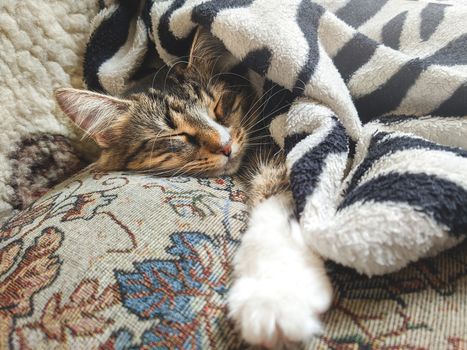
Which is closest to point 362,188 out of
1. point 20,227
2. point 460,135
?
point 460,135

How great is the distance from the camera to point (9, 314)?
567 mm

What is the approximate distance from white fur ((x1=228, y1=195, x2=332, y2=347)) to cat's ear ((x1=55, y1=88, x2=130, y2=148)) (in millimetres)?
603

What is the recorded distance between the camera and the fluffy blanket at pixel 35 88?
3.45ft

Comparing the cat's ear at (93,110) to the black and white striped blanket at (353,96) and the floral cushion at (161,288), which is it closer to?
the black and white striped blanket at (353,96)

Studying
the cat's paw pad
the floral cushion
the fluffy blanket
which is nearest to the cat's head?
the fluffy blanket

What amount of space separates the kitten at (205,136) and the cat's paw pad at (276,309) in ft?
0.12

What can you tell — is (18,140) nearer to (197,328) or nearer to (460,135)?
(197,328)

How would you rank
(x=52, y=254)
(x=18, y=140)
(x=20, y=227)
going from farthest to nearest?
(x=18, y=140) → (x=20, y=227) → (x=52, y=254)

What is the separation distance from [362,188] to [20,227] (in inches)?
25.1

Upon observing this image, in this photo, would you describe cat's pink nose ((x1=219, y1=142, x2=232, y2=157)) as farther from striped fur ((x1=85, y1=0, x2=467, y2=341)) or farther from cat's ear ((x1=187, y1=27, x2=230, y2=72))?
cat's ear ((x1=187, y1=27, x2=230, y2=72))

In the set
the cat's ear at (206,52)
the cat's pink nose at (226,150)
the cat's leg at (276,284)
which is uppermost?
the cat's ear at (206,52)

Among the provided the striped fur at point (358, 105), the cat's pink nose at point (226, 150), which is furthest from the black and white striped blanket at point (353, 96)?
the cat's pink nose at point (226, 150)

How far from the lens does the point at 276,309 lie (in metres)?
0.51

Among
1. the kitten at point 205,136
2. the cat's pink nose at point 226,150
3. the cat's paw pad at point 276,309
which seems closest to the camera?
the cat's paw pad at point 276,309
